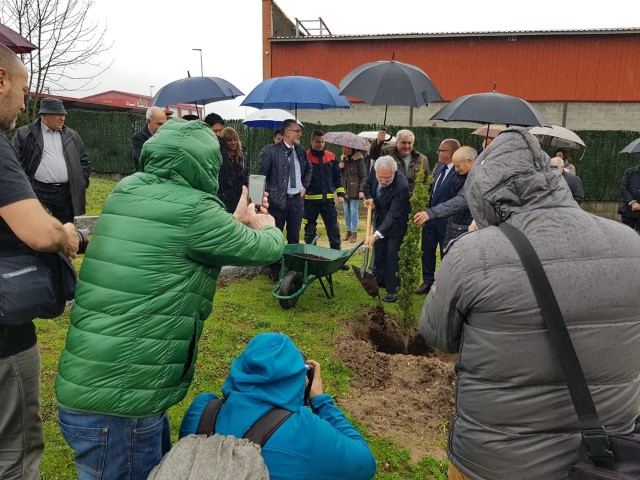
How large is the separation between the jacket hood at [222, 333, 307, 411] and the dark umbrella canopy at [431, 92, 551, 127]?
4.68m

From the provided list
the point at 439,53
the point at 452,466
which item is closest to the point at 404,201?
the point at 452,466

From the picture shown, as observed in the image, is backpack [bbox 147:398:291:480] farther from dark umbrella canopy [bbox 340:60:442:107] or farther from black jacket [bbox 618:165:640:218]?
black jacket [bbox 618:165:640:218]

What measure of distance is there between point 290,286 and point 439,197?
2.23 metres

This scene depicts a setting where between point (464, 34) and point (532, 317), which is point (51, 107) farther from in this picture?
point (464, 34)

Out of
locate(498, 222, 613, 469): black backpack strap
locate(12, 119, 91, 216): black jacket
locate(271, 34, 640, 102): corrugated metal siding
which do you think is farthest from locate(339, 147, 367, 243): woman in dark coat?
locate(271, 34, 640, 102): corrugated metal siding

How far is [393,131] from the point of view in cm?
1823

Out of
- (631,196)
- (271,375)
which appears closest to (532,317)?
(271,375)

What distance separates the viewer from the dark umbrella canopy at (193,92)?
23.6ft

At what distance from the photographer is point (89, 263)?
1.98m

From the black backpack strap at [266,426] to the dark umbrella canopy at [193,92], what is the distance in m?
6.08

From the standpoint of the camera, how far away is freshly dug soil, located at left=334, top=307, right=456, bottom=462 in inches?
146

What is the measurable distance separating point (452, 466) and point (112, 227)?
161 cm

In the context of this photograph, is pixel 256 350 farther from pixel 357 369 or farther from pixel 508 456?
pixel 357 369

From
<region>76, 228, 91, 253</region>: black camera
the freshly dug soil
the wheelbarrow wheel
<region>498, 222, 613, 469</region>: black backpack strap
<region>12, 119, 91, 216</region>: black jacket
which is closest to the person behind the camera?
<region>498, 222, 613, 469</region>: black backpack strap
